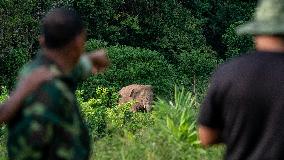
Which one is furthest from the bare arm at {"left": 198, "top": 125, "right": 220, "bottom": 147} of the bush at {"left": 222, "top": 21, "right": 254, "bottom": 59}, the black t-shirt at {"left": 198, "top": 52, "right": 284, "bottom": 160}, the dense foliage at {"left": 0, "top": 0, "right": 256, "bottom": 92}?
the bush at {"left": 222, "top": 21, "right": 254, "bottom": 59}

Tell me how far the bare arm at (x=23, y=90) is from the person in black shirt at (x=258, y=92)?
2.22 ft

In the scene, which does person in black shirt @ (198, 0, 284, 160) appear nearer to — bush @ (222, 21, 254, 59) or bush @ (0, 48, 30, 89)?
bush @ (0, 48, 30, 89)

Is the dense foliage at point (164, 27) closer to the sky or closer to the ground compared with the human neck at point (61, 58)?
closer to the ground

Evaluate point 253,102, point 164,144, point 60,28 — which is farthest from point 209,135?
point 164,144

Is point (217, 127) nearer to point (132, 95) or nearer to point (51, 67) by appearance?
point (51, 67)

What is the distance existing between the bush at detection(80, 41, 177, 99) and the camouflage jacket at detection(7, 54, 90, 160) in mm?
17890

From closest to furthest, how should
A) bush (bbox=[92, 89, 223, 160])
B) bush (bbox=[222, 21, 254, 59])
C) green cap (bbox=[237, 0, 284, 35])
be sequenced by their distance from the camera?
green cap (bbox=[237, 0, 284, 35]) < bush (bbox=[92, 89, 223, 160]) < bush (bbox=[222, 21, 254, 59])

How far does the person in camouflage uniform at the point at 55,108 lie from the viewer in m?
3.02

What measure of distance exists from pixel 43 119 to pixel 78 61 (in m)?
0.42

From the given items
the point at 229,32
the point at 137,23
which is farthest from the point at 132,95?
the point at 229,32

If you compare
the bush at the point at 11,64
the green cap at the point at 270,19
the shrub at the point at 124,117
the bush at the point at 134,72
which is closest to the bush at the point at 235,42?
the bush at the point at 134,72

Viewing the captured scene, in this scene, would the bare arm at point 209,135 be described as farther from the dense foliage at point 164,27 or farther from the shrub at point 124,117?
the dense foliage at point 164,27

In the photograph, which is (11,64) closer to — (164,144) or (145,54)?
(145,54)

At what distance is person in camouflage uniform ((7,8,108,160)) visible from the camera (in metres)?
3.02
